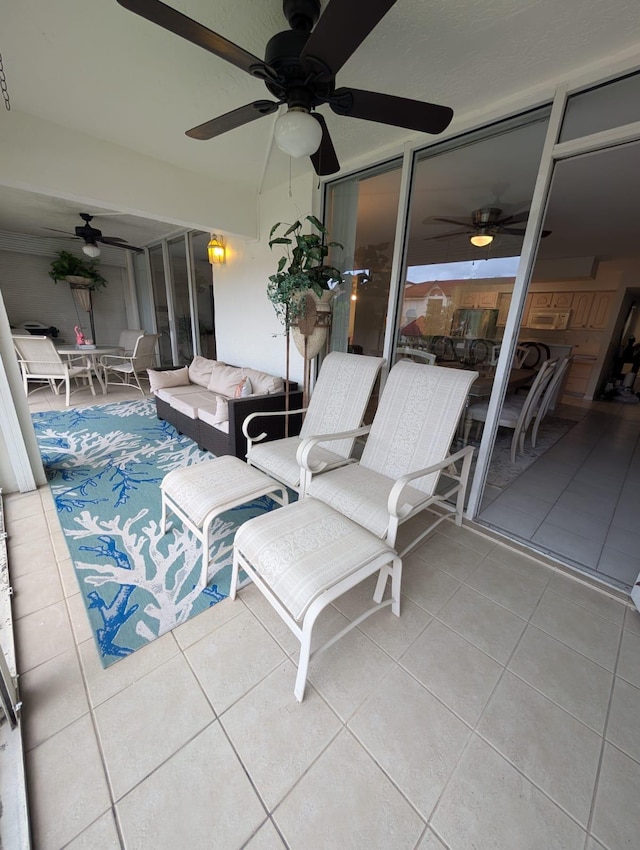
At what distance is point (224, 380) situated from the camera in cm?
354

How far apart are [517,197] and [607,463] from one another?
2.76m

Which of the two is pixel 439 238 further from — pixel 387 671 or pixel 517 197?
pixel 387 671

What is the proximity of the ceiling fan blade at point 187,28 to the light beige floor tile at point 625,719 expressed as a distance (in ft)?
8.87

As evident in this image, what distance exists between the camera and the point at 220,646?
140 centimetres

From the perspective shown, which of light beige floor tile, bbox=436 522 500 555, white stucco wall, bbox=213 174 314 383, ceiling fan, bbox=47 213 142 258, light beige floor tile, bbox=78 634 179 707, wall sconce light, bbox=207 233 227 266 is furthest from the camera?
ceiling fan, bbox=47 213 142 258

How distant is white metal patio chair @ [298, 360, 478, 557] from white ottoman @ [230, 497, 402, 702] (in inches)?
8.4

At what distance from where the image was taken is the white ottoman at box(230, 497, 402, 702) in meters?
1.18

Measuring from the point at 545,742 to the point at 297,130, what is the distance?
2.48 metres

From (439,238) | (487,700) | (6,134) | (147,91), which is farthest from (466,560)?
(6,134)

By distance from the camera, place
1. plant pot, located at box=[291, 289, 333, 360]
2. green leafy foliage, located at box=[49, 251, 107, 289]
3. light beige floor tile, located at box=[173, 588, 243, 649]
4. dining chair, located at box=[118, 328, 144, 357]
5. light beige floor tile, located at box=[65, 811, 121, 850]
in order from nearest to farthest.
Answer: light beige floor tile, located at box=[65, 811, 121, 850] < light beige floor tile, located at box=[173, 588, 243, 649] < plant pot, located at box=[291, 289, 333, 360] < green leafy foliage, located at box=[49, 251, 107, 289] < dining chair, located at box=[118, 328, 144, 357]

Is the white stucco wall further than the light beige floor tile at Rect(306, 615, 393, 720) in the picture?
Yes

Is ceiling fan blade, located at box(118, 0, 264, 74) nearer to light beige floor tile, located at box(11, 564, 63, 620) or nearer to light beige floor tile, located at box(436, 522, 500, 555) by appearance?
light beige floor tile, located at box(11, 564, 63, 620)

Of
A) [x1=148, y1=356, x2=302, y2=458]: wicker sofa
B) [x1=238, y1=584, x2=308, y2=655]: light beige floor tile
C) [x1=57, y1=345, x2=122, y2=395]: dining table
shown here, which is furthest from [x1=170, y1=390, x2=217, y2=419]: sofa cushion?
[x1=57, y1=345, x2=122, y2=395]: dining table

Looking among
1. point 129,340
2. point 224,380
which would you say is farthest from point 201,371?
point 129,340
